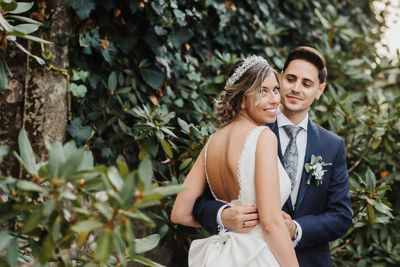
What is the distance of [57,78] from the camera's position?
2.82 metres

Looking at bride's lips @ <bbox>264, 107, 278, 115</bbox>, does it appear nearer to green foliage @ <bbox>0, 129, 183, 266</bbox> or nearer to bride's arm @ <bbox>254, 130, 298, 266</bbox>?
bride's arm @ <bbox>254, 130, 298, 266</bbox>

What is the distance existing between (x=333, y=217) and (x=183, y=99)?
1.56m

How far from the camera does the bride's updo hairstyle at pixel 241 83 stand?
7.36 ft

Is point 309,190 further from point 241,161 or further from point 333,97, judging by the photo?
point 333,97

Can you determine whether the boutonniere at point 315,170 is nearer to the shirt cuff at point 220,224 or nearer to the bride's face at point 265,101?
the bride's face at point 265,101

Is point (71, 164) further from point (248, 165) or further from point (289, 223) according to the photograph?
point (289, 223)

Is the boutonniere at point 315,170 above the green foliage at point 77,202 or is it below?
below

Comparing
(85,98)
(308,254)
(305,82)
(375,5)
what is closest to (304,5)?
(375,5)

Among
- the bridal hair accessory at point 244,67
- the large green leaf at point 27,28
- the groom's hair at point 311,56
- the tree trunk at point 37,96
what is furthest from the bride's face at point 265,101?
the tree trunk at point 37,96

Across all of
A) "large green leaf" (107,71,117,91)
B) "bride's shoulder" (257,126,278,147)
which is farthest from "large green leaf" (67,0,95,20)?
"bride's shoulder" (257,126,278,147)

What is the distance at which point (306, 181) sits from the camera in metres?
2.40

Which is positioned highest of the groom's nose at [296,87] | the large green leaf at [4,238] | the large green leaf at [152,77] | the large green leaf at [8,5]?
the large green leaf at [8,5]

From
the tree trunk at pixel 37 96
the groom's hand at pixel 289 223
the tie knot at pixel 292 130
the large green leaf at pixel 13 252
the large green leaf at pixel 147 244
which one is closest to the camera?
the large green leaf at pixel 13 252

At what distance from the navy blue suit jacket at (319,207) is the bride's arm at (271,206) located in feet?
0.96
